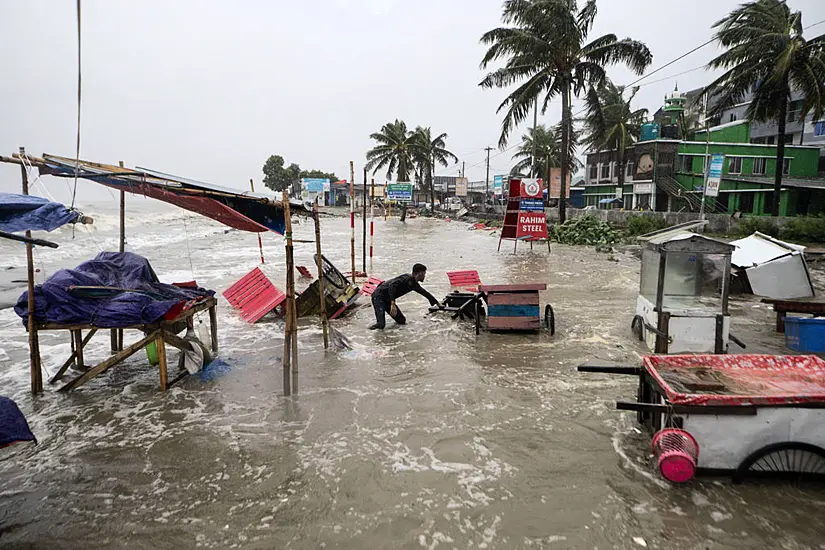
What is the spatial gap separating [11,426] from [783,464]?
5.81 m

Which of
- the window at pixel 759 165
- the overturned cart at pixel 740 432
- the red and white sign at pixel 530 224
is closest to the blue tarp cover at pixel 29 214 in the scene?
the overturned cart at pixel 740 432

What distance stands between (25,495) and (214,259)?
1863 centimetres

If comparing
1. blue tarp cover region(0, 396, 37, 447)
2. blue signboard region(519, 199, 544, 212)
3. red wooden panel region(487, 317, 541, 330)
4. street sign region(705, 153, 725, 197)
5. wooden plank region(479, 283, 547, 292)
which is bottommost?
red wooden panel region(487, 317, 541, 330)

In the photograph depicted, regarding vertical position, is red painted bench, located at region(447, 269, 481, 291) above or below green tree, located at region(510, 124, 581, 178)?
below

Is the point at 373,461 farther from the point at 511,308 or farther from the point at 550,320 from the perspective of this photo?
the point at 550,320

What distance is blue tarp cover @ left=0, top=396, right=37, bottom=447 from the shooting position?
11.3ft

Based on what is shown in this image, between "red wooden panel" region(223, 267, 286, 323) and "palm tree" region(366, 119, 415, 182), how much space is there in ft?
139

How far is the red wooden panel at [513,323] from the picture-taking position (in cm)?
880

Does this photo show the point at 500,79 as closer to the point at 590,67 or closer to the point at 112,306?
the point at 590,67

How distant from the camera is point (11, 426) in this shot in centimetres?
351

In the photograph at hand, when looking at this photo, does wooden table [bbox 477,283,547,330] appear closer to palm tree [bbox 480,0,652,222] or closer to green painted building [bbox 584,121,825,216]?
palm tree [bbox 480,0,652,222]

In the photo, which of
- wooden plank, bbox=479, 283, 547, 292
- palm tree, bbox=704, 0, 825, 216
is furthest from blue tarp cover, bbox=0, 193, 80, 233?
palm tree, bbox=704, 0, 825, 216

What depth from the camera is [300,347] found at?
8547 millimetres

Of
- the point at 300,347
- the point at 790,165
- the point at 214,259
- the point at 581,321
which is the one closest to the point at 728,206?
the point at 790,165
